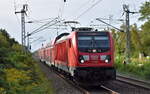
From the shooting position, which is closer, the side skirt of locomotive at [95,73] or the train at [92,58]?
the side skirt of locomotive at [95,73]

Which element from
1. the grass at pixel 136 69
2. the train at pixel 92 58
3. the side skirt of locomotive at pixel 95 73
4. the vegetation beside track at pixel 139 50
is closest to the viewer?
the side skirt of locomotive at pixel 95 73

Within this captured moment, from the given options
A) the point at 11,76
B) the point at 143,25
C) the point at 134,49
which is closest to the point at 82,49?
the point at 11,76

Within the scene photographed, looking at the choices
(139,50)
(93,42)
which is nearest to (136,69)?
(93,42)

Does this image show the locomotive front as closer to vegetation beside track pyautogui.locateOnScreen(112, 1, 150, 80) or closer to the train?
the train

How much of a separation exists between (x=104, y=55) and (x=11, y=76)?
7704mm

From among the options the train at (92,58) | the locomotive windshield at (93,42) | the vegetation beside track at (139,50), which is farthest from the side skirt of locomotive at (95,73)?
the vegetation beside track at (139,50)

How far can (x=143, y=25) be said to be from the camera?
78.2 m

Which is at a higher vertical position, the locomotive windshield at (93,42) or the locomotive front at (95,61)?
the locomotive windshield at (93,42)

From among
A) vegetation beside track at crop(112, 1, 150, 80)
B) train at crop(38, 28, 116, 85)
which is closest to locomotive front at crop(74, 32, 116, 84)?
train at crop(38, 28, 116, 85)

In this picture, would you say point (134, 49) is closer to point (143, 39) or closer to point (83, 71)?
point (143, 39)

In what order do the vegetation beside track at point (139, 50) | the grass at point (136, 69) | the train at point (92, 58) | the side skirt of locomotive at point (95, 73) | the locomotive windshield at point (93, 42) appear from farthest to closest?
the vegetation beside track at point (139, 50)
the grass at point (136, 69)
the locomotive windshield at point (93, 42)
the train at point (92, 58)
the side skirt of locomotive at point (95, 73)

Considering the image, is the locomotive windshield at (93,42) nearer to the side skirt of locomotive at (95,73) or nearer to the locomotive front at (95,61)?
the locomotive front at (95,61)

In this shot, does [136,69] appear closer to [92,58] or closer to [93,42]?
[93,42]

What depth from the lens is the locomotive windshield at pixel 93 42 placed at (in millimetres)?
24219
